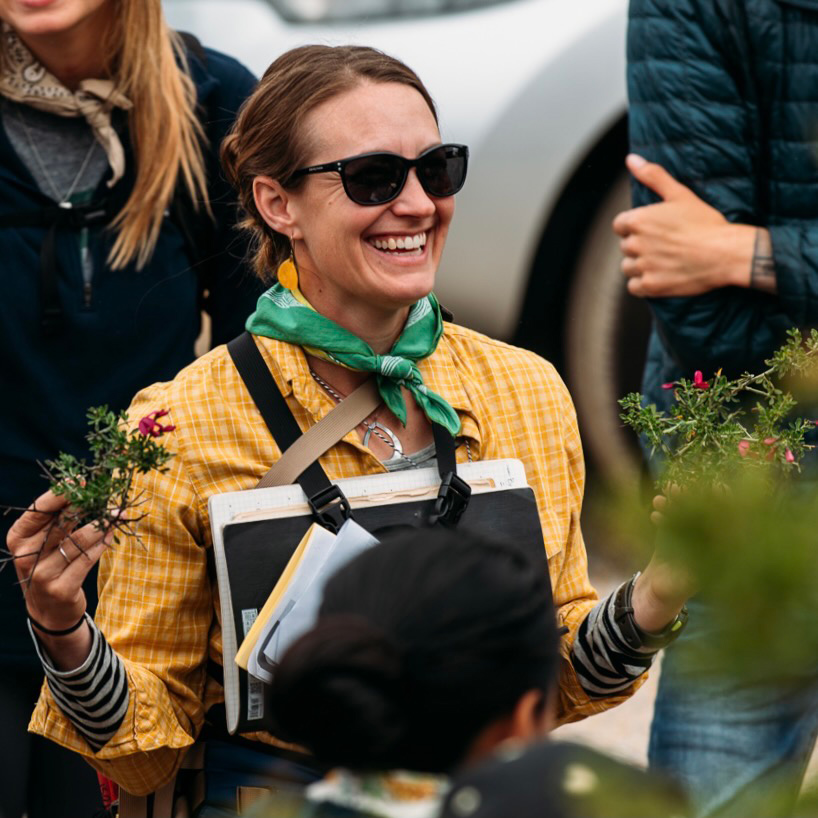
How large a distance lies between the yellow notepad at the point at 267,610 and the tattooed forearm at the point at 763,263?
3.92 ft

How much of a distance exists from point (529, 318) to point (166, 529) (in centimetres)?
259

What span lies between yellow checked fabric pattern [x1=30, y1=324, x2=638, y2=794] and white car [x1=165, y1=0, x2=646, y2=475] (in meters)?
2.01

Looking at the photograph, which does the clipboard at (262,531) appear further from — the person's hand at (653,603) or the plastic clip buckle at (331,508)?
the person's hand at (653,603)

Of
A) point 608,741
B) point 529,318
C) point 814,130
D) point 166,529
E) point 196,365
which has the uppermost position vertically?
point 814,130

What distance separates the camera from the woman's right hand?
78.9 inches

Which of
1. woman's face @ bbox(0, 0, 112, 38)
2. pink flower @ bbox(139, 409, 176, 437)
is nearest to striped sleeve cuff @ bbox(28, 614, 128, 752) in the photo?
pink flower @ bbox(139, 409, 176, 437)

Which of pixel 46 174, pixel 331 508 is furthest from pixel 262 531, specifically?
pixel 46 174

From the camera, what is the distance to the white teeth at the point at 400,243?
2.49 meters

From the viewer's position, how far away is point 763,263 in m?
3.01

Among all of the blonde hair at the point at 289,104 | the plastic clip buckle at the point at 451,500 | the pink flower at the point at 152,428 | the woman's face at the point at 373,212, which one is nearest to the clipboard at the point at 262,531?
the plastic clip buckle at the point at 451,500

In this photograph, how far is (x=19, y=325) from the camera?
2.89 m

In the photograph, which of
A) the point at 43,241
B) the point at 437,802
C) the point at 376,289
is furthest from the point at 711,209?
the point at 437,802

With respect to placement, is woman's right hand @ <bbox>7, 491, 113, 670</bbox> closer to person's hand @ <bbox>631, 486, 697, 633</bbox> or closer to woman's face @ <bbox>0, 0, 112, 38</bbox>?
person's hand @ <bbox>631, 486, 697, 633</bbox>

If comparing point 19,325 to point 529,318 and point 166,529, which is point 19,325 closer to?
point 166,529
